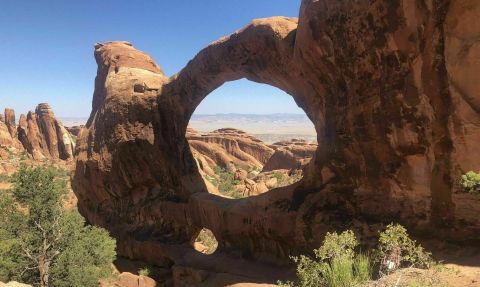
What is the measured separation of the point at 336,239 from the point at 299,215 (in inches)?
214

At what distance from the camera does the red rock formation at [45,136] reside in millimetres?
64250

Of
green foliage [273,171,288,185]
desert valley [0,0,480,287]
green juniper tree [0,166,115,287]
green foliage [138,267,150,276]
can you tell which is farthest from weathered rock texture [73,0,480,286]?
green foliage [273,171,288,185]

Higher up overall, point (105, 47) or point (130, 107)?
point (105, 47)

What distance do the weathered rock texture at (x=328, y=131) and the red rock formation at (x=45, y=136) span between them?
49632 mm

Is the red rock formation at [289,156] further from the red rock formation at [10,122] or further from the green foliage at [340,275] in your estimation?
the red rock formation at [10,122]

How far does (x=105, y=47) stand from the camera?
88.0ft

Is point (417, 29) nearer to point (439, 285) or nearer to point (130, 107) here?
point (439, 285)

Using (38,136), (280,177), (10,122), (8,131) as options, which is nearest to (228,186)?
(280,177)

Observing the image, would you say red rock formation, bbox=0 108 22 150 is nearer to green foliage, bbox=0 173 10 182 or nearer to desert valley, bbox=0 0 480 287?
green foliage, bbox=0 173 10 182

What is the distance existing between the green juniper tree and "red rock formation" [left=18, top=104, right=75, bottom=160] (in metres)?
56.7

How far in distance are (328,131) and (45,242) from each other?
33.8 feet

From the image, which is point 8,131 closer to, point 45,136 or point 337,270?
point 45,136

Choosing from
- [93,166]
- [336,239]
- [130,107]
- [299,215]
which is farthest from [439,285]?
[93,166]

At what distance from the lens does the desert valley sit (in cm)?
877
